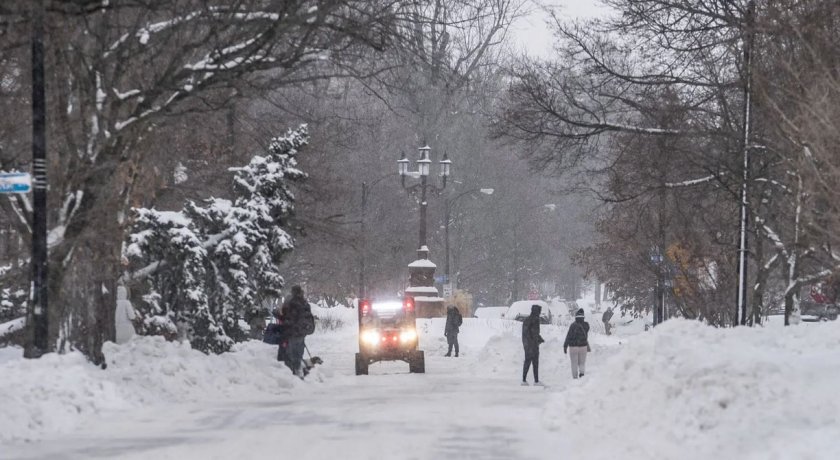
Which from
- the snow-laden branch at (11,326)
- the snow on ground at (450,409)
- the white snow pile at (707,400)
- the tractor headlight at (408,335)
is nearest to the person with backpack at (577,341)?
the snow on ground at (450,409)

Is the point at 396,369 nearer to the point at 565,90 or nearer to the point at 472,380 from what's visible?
the point at 472,380

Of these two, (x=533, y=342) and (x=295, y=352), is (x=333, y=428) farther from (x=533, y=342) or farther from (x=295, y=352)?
(x=533, y=342)

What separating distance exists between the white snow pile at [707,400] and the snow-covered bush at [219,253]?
34.8ft

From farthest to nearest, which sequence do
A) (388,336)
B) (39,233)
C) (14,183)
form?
(388,336)
(39,233)
(14,183)

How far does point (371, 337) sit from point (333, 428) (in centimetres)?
1515

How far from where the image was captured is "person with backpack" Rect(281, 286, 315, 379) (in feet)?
79.4

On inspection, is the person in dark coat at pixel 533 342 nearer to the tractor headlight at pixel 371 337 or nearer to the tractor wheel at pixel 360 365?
the tractor wheel at pixel 360 365

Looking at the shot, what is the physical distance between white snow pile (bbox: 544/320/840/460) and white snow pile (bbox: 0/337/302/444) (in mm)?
5971

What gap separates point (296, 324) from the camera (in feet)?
79.5

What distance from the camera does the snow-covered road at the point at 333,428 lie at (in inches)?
499

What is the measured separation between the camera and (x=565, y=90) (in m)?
27.9

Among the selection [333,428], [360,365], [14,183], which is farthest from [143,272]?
[333,428]

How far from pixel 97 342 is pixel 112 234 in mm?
1762

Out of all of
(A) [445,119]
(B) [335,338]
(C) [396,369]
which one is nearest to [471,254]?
(A) [445,119]
